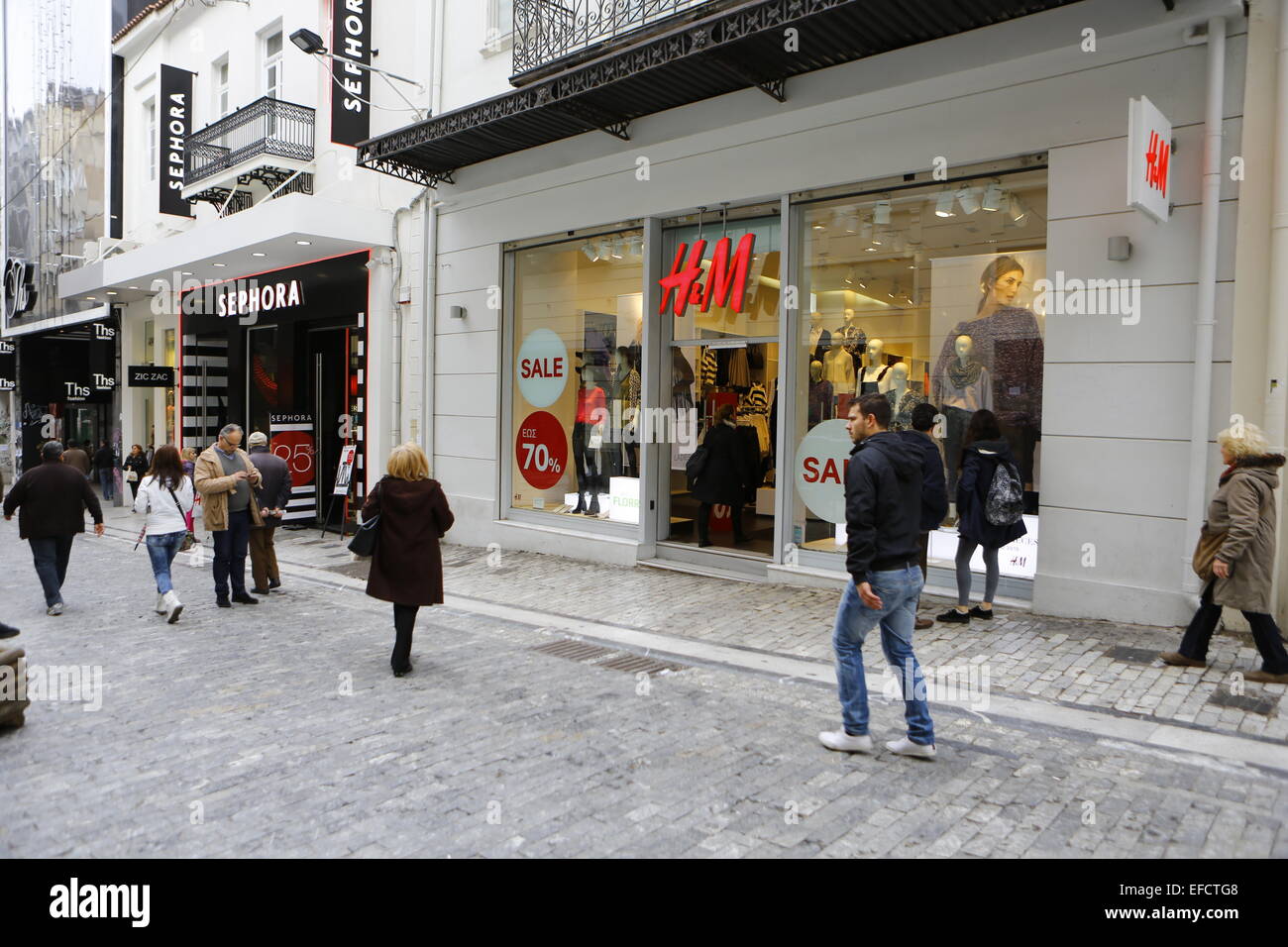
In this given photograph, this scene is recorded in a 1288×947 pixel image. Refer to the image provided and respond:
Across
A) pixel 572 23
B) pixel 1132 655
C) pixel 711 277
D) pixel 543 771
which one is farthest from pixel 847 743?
pixel 572 23

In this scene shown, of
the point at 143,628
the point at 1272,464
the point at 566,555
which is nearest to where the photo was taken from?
the point at 1272,464

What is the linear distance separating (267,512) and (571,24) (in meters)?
6.84

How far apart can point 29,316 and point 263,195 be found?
15443 millimetres

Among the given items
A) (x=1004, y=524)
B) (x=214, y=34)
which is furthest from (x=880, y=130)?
(x=214, y=34)

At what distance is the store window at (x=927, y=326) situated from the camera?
816 centimetres

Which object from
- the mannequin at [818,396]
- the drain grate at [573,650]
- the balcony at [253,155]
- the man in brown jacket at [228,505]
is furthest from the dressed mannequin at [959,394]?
the balcony at [253,155]

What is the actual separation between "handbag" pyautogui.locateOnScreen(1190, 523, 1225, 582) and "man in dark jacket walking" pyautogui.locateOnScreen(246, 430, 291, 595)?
844cm

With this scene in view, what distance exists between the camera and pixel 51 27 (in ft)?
87.4

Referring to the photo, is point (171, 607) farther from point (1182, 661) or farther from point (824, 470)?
point (1182, 661)

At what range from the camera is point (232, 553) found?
30.0 ft

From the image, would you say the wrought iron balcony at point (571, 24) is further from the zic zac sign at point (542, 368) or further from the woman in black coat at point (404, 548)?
the woman in black coat at point (404, 548)

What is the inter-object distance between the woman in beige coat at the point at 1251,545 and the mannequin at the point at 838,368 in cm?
406

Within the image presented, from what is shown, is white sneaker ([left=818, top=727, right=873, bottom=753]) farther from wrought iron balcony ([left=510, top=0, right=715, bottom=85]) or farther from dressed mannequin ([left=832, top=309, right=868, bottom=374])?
wrought iron balcony ([left=510, top=0, right=715, bottom=85])
